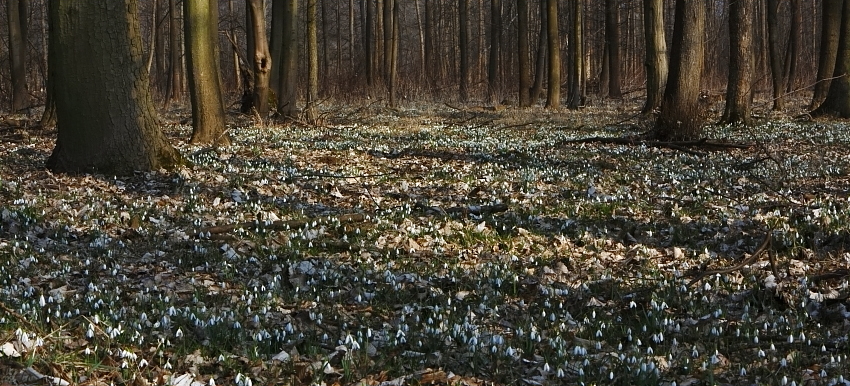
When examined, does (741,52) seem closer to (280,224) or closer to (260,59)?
(260,59)

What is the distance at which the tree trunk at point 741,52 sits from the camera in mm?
17594

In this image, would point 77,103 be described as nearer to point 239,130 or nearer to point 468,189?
point 468,189

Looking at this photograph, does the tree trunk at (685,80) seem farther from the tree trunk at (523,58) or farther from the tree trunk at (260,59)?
the tree trunk at (523,58)

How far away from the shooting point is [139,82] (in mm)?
11398

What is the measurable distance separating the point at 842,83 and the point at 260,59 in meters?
15.0

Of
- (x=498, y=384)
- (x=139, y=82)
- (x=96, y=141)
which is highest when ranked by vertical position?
(x=139, y=82)

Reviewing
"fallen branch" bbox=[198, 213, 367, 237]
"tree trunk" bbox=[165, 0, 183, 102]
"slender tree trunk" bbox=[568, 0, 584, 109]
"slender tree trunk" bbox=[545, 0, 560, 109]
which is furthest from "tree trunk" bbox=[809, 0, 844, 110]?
"tree trunk" bbox=[165, 0, 183, 102]

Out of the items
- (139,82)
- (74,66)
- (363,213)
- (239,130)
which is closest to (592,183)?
(363,213)

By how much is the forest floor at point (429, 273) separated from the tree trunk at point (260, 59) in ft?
25.9

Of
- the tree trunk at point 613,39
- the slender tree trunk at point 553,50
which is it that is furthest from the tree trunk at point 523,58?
the tree trunk at point 613,39

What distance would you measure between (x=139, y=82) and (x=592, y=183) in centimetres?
656

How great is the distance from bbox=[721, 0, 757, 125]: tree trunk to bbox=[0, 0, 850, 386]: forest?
0.08 meters

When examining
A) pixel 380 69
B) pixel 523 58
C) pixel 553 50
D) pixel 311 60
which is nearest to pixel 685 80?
pixel 311 60

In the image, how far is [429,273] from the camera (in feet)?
21.6
